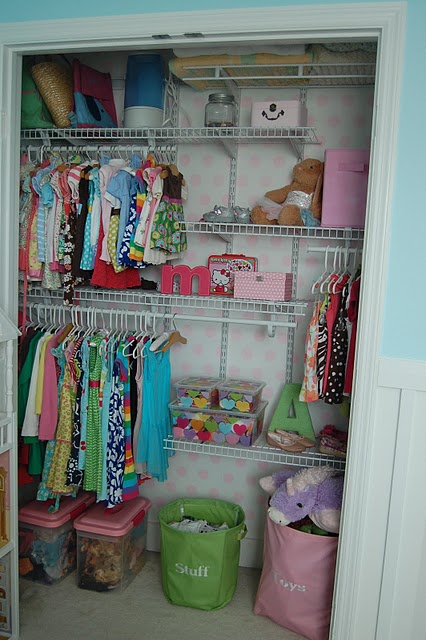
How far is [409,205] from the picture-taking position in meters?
1.96

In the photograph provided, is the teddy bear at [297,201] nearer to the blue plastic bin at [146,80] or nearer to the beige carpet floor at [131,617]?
the blue plastic bin at [146,80]

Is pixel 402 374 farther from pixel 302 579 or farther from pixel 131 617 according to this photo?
pixel 131 617

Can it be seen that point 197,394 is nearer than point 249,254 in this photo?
Yes

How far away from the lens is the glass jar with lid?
105 inches

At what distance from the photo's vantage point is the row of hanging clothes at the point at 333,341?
2.47 meters

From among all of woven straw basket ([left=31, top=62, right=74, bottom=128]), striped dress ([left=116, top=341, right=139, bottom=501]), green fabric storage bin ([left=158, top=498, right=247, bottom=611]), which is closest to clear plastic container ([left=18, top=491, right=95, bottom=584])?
striped dress ([left=116, top=341, right=139, bottom=501])

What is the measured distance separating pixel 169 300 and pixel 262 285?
52cm

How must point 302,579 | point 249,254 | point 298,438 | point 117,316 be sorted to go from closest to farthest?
point 302,579, point 298,438, point 249,254, point 117,316

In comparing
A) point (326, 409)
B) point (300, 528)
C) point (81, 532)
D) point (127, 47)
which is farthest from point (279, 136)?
point (81, 532)

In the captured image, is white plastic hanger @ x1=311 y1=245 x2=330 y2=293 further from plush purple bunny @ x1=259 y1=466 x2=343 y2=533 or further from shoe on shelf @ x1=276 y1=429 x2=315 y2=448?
plush purple bunny @ x1=259 y1=466 x2=343 y2=533

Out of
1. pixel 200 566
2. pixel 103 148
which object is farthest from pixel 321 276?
pixel 200 566

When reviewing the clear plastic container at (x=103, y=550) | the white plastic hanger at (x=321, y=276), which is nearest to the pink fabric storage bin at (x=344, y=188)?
the white plastic hanger at (x=321, y=276)

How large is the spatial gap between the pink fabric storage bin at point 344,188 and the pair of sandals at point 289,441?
0.98m

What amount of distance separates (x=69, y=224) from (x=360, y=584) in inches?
74.2
